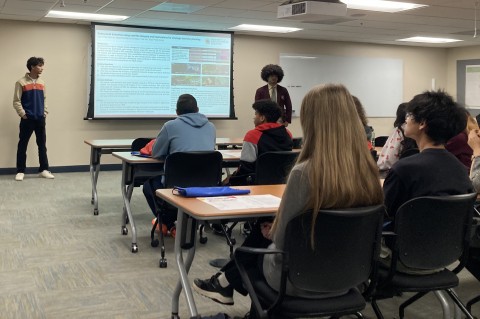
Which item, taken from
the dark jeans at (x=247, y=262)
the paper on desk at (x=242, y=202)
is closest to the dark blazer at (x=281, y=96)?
the paper on desk at (x=242, y=202)

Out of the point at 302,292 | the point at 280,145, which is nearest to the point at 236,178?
the point at 280,145

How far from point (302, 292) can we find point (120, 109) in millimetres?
6720

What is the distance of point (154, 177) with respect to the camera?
428 cm

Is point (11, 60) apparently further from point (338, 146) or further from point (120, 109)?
point (338, 146)

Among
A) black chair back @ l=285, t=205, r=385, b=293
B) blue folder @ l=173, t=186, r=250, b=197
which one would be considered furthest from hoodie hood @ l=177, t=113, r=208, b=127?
black chair back @ l=285, t=205, r=385, b=293

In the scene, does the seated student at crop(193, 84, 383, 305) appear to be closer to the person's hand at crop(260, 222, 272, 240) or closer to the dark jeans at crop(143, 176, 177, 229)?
A: the person's hand at crop(260, 222, 272, 240)

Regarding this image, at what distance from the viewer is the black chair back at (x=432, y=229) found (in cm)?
207

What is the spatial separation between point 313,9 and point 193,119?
1548 millimetres

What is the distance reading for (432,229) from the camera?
2125mm

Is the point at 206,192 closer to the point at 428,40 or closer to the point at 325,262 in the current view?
the point at 325,262

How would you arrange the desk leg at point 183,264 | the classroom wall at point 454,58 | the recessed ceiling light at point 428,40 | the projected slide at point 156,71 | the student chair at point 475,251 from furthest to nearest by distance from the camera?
the classroom wall at point 454,58
the recessed ceiling light at point 428,40
the projected slide at point 156,71
the student chair at point 475,251
the desk leg at point 183,264

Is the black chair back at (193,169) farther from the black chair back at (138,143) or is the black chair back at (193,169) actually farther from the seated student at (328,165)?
the seated student at (328,165)

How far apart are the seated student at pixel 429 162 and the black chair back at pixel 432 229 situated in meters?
0.09

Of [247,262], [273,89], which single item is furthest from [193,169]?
[273,89]
